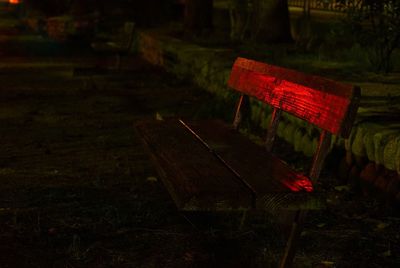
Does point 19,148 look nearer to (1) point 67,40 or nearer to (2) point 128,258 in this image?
(2) point 128,258

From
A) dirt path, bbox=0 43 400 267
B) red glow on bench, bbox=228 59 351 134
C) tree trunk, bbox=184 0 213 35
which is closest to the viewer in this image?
red glow on bench, bbox=228 59 351 134

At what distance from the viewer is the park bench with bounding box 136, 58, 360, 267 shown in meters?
3.30

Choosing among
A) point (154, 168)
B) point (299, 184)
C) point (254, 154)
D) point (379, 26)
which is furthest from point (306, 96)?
point (379, 26)

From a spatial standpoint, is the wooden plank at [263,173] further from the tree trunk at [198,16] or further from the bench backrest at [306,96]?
the tree trunk at [198,16]

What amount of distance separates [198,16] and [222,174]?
12222mm

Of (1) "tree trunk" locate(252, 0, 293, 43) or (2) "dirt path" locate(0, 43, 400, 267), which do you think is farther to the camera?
(1) "tree trunk" locate(252, 0, 293, 43)

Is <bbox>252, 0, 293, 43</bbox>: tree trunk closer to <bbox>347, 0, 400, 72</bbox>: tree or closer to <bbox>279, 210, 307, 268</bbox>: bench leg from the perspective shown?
<bbox>347, 0, 400, 72</bbox>: tree

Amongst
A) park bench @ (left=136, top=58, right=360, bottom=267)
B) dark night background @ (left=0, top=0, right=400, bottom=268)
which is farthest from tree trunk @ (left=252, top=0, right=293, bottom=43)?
park bench @ (left=136, top=58, right=360, bottom=267)

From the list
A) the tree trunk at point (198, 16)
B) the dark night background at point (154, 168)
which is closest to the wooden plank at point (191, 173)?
the dark night background at point (154, 168)

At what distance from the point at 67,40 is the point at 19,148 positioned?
45.0 feet

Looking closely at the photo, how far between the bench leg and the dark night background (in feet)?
0.48

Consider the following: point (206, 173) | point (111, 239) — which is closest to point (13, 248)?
point (111, 239)

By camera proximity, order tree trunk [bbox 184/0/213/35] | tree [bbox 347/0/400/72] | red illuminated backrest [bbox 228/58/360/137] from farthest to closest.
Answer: tree trunk [bbox 184/0/213/35]
tree [bbox 347/0/400/72]
red illuminated backrest [bbox 228/58/360/137]

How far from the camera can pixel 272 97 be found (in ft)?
15.1
